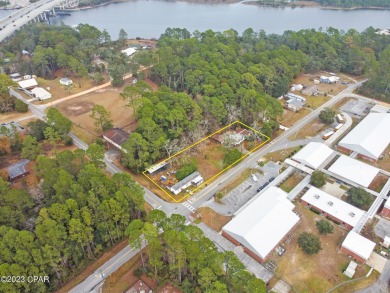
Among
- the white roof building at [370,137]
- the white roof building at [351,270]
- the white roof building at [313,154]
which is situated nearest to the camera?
the white roof building at [351,270]

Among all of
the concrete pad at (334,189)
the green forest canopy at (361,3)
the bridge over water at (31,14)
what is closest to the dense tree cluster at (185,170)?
the concrete pad at (334,189)

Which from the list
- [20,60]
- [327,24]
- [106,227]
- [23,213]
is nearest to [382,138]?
[106,227]

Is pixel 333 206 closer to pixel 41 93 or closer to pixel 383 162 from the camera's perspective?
pixel 383 162

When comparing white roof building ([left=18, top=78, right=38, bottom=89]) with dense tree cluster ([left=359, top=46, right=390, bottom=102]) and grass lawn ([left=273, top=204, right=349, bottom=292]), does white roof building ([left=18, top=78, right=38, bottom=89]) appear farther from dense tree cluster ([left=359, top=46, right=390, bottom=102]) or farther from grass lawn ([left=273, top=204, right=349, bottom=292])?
dense tree cluster ([left=359, top=46, right=390, bottom=102])

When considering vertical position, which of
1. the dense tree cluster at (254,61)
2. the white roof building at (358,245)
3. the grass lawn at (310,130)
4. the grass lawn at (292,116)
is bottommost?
the grass lawn at (310,130)

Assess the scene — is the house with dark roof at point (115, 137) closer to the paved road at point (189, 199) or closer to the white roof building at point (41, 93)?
the paved road at point (189, 199)

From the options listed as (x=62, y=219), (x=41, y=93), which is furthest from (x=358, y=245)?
(x=41, y=93)
